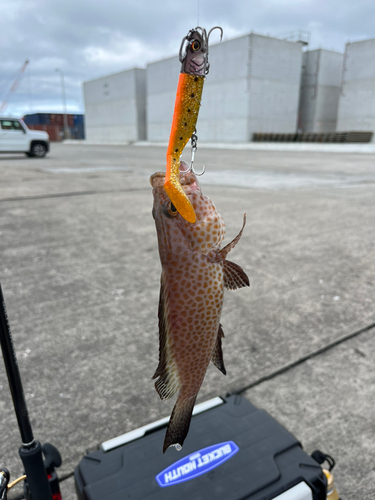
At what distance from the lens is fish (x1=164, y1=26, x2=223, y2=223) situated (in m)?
0.40

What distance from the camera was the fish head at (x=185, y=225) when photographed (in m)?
0.48

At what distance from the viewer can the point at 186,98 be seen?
1.33 feet

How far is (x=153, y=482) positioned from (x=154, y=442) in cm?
16

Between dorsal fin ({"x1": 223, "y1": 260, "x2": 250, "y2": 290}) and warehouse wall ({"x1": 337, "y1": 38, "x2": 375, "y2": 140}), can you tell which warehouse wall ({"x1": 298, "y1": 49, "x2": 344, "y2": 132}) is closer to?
warehouse wall ({"x1": 337, "y1": 38, "x2": 375, "y2": 140})

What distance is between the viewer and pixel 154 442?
131 cm

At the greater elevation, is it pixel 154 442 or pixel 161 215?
pixel 161 215

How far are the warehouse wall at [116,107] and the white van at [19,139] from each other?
576 inches

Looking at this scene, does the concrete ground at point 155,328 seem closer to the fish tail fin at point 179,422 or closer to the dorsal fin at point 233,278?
the fish tail fin at point 179,422

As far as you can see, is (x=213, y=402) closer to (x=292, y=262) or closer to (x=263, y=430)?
(x=263, y=430)

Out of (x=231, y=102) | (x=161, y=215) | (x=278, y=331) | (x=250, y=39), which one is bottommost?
(x=278, y=331)

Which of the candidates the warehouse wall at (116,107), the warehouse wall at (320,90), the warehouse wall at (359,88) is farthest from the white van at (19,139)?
the warehouse wall at (320,90)

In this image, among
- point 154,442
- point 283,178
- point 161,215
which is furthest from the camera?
point 283,178

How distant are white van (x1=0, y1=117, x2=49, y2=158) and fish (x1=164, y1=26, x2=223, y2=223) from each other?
50.3 ft

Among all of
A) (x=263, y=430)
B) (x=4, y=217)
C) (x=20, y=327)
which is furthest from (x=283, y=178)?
(x=263, y=430)
